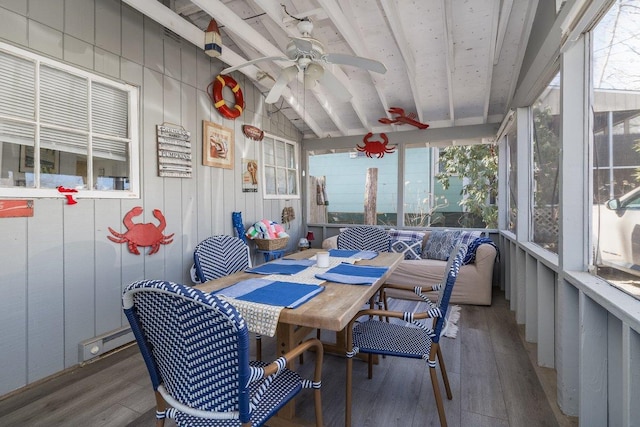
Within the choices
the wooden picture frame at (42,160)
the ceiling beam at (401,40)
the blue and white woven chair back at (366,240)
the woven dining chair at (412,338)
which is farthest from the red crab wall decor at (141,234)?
the ceiling beam at (401,40)

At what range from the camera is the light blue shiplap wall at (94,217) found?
2.12 metres

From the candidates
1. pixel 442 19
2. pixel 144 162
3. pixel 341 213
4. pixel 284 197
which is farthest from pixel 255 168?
pixel 442 19

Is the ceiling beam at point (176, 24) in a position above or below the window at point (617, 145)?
above

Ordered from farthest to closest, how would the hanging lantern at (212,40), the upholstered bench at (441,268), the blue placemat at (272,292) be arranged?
the upholstered bench at (441,268) → the hanging lantern at (212,40) → the blue placemat at (272,292)

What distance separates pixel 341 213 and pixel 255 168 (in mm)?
2185

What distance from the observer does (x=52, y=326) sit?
7.53ft

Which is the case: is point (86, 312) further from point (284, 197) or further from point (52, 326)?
point (284, 197)

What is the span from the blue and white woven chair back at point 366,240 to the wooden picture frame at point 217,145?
5.50ft

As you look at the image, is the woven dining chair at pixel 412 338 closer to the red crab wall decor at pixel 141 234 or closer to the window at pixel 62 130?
the red crab wall decor at pixel 141 234

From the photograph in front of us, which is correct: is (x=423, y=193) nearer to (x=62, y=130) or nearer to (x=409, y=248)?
(x=409, y=248)

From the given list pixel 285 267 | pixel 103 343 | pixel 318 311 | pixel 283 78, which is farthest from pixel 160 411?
pixel 283 78

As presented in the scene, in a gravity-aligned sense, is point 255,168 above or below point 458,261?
above

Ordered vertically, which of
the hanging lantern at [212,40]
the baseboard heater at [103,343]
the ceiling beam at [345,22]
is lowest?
the baseboard heater at [103,343]

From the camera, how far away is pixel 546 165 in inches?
100
